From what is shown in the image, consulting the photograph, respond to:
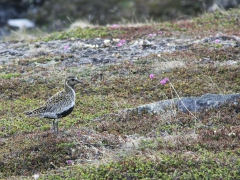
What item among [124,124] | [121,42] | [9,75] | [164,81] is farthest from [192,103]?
[121,42]

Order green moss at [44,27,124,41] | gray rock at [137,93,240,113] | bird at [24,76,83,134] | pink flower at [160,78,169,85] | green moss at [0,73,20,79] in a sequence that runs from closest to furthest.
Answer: bird at [24,76,83,134] < gray rock at [137,93,240,113] < pink flower at [160,78,169,85] < green moss at [0,73,20,79] < green moss at [44,27,124,41]

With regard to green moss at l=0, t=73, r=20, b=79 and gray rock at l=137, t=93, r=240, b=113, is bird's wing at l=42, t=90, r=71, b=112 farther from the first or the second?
green moss at l=0, t=73, r=20, b=79

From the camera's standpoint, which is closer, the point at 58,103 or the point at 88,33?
the point at 58,103

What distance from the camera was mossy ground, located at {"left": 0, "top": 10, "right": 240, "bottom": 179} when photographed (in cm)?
1124

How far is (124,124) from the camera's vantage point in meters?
14.0

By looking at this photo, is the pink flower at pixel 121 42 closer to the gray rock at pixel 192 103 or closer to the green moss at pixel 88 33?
the green moss at pixel 88 33

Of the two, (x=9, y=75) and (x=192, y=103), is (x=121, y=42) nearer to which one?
(x=9, y=75)

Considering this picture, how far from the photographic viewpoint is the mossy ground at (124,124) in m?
11.2

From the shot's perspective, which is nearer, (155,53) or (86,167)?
(86,167)

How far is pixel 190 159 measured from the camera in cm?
1130

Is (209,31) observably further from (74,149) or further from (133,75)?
(74,149)

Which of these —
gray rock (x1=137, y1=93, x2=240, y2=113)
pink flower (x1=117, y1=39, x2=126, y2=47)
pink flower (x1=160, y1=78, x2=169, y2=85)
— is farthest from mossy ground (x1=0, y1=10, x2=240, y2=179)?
pink flower (x1=117, y1=39, x2=126, y2=47)

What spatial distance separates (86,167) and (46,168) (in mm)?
1115

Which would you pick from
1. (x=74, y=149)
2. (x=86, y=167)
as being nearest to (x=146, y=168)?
(x=86, y=167)
